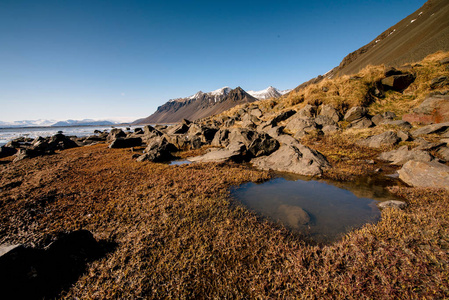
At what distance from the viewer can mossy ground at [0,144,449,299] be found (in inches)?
177

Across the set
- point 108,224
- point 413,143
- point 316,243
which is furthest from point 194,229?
point 413,143

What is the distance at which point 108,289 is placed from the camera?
4.71 m

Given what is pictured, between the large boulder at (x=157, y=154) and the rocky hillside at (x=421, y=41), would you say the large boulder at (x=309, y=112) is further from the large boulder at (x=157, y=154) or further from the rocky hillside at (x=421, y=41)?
the large boulder at (x=157, y=154)

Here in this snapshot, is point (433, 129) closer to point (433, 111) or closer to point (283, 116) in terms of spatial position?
point (433, 111)

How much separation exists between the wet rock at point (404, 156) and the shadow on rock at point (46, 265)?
18.6 metres

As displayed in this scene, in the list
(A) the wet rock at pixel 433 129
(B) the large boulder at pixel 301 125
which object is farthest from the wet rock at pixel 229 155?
(A) the wet rock at pixel 433 129

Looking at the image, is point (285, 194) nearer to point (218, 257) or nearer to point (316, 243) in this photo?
point (316, 243)

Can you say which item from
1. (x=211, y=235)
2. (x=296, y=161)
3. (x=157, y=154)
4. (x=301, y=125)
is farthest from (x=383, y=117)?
(x=157, y=154)

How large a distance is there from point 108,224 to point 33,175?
46.8ft

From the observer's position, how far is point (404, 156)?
12.6 metres

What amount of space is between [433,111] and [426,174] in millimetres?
12396

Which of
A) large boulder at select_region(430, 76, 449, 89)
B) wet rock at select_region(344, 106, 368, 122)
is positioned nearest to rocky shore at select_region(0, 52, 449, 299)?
wet rock at select_region(344, 106, 368, 122)

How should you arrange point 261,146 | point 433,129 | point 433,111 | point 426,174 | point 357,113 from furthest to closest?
point 357,113
point 261,146
point 433,111
point 433,129
point 426,174

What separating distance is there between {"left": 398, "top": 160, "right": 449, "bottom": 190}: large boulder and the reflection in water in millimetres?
1138
